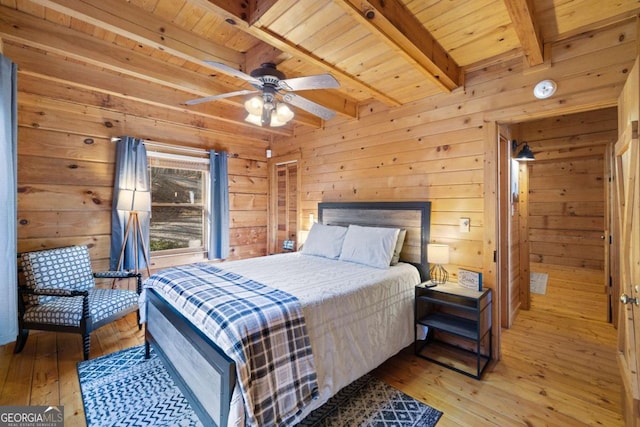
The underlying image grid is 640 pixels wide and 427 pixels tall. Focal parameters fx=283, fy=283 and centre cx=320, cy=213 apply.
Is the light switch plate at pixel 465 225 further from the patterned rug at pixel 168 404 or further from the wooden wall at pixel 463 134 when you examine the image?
the patterned rug at pixel 168 404

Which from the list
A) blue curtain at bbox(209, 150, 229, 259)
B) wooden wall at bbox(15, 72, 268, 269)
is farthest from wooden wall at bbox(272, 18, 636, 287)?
wooden wall at bbox(15, 72, 268, 269)

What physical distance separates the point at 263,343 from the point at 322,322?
0.45 metres

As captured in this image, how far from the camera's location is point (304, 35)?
200 cm

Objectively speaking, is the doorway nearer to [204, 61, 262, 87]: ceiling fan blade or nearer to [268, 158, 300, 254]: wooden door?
[204, 61, 262, 87]: ceiling fan blade

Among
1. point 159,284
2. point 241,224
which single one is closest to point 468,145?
point 159,284

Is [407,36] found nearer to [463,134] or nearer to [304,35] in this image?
[304,35]

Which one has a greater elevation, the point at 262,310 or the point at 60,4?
the point at 60,4

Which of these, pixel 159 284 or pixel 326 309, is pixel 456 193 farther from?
pixel 159 284

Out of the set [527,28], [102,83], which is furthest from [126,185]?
[527,28]

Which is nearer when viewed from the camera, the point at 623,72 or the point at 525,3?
the point at 525,3

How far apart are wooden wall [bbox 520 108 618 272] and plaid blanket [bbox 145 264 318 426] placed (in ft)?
15.0

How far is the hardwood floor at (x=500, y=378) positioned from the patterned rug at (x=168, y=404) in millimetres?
90

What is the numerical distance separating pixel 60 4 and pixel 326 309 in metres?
2.42

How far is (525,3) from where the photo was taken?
5.13 feet
